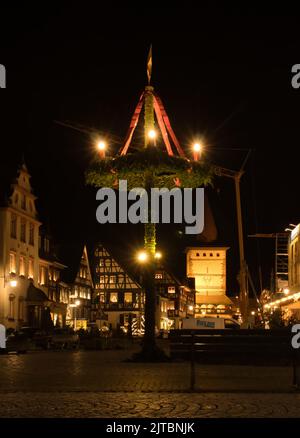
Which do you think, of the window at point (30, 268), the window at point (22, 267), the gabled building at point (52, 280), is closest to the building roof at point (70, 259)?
the gabled building at point (52, 280)

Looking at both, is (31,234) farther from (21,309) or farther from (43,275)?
(21,309)

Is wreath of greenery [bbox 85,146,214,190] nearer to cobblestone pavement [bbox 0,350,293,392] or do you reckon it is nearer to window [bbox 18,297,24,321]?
cobblestone pavement [bbox 0,350,293,392]

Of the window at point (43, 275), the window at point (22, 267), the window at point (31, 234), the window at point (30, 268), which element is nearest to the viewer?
the window at point (22, 267)

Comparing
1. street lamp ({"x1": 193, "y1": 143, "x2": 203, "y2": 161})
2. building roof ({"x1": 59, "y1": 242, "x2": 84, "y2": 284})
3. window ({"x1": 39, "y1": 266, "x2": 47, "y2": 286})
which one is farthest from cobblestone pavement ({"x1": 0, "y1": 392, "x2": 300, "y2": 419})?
building roof ({"x1": 59, "y1": 242, "x2": 84, "y2": 284})

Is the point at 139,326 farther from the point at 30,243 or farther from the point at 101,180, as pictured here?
the point at 101,180

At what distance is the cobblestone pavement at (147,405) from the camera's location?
416 inches

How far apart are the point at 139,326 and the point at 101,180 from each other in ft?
161

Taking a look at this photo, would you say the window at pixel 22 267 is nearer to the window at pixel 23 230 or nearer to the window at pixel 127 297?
the window at pixel 23 230

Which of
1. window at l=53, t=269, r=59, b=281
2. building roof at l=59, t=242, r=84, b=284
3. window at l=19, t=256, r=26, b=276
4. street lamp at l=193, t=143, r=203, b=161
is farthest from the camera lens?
building roof at l=59, t=242, r=84, b=284

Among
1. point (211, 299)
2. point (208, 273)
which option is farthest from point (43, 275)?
point (208, 273)

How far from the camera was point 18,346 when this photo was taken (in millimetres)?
36844

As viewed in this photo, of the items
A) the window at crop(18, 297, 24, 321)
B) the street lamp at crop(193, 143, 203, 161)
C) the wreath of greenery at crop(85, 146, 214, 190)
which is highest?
the street lamp at crop(193, 143, 203, 161)

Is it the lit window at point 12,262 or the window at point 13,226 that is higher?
the window at point 13,226

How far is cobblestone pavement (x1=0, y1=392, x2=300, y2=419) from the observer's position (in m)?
10.6
